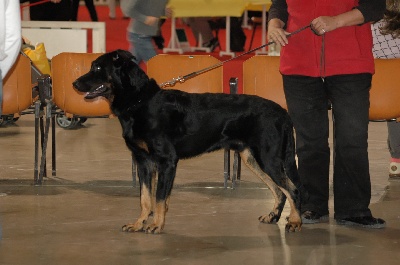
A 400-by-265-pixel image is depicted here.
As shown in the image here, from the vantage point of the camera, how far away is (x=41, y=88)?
6930 mm

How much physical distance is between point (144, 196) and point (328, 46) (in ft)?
4.49

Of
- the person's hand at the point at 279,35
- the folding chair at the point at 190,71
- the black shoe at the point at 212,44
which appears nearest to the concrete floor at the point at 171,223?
the folding chair at the point at 190,71

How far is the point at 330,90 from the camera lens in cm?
548

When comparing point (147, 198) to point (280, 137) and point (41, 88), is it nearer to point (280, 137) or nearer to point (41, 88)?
point (280, 137)

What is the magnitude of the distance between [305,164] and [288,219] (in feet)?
1.17

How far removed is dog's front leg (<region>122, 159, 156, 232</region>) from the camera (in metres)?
5.39

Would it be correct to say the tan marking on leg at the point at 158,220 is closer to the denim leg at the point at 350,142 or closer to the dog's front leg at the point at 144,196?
the dog's front leg at the point at 144,196

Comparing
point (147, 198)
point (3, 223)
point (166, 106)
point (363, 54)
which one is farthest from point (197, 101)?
point (3, 223)

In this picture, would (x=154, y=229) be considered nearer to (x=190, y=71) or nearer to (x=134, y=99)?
(x=134, y=99)

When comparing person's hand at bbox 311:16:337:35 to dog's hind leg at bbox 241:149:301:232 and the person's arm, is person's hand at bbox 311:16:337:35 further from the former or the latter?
dog's hind leg at bbox 241:149:301:232

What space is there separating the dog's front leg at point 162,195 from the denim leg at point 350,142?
1013mm

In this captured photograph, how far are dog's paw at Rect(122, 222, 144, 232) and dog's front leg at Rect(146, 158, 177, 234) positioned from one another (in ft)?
0.19

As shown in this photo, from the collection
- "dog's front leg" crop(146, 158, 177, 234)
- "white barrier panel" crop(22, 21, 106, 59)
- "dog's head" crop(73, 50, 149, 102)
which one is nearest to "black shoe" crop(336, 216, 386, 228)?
"dog's front leg" crop(146, 158, 177, 234)

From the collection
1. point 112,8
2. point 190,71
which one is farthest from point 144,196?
point 112,8
